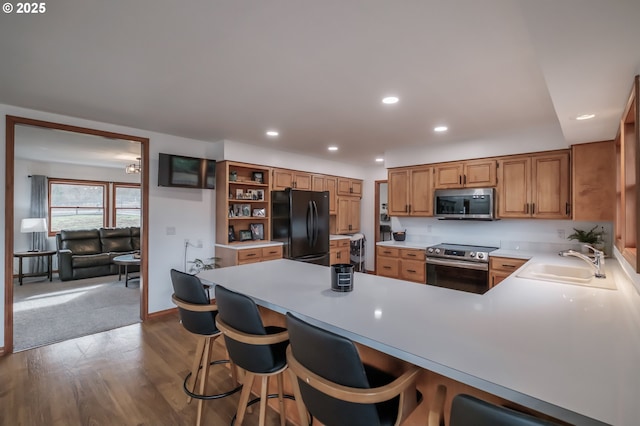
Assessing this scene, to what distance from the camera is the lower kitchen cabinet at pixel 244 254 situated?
13.6 ft

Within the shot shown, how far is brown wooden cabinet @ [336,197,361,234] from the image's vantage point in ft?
20.3

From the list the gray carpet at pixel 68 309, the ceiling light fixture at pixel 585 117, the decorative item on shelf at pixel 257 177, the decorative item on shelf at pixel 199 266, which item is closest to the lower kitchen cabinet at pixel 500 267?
the ceiling light fixture at pixel 585 117

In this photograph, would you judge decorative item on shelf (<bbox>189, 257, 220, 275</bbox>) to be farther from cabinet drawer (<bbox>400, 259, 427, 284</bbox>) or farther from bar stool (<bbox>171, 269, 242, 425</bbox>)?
cabinet drawer (<bbox>400, 259, 427, 284</bbox>)

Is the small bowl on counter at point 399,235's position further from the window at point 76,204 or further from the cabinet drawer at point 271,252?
the window at point 76,204

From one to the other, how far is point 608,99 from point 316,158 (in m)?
4.22

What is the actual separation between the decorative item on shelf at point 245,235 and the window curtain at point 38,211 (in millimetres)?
4663

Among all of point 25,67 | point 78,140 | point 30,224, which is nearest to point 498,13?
point 25,67

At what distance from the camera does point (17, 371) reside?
262cm

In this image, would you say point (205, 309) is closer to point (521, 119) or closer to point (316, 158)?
point (521, 119)

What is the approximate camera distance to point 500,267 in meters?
3.57

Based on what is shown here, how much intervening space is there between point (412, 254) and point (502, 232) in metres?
1.23

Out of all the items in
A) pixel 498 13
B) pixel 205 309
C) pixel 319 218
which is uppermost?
pixel 498 13

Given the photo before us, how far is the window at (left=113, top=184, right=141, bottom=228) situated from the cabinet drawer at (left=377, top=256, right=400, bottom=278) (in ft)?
20.5

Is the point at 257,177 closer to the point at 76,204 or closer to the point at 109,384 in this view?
the point at 109,384
